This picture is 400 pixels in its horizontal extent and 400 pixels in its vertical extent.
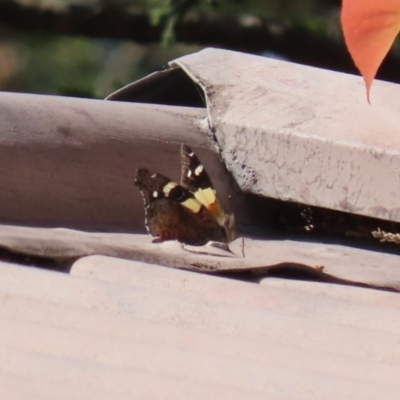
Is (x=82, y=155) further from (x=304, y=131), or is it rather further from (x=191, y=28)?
(x=191, y=28)

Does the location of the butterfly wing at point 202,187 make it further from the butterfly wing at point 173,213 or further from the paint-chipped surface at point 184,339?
the paint-chipped surface at point 184,339

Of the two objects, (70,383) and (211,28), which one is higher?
(70,383)

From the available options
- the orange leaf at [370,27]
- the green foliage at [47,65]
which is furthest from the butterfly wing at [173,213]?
the green foliage at [47,65]

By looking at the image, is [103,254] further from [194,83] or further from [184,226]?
[194,83]

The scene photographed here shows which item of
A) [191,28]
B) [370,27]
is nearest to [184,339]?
[370,27]

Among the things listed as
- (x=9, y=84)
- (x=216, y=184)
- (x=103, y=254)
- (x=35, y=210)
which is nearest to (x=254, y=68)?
(x=216, y=184)

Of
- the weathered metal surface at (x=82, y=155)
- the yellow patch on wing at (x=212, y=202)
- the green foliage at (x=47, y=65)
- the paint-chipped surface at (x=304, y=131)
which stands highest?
the paint-chipped surface at (x=304, y=131)

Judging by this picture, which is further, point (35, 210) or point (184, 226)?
point (184, 226)
